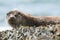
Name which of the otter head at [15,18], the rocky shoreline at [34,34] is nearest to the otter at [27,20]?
the otter head at [15,18]

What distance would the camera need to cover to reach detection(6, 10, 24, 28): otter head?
11.4 m

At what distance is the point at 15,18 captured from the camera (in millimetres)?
11867

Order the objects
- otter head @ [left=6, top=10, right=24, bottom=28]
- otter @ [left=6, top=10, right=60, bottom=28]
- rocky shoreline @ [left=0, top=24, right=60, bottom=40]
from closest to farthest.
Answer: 1. rocky shoreline @ [left=0, top=24, right=60, bottom=40]
2. otter @ [left=6, top=10, right=60, bottom=28]
3. otter head @ [left=6, top=10, right=24, bottom=28]

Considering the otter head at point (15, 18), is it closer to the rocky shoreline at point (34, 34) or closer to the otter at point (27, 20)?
the otter at point (27, 20)

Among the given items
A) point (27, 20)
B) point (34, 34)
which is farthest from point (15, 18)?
point (34, 34)

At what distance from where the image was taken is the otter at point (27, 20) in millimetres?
10950

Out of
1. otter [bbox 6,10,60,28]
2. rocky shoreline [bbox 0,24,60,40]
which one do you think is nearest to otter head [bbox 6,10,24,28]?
otter [bbox 6,10,60,28]

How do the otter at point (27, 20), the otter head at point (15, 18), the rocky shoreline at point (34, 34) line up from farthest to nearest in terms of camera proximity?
the otter head at point (15, 18) → the otter at point (27, 20) → the rocky shoreline at point (34, 34)

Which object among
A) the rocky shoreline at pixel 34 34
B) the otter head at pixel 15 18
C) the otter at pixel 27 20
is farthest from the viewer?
the otter head at pixel 15 18

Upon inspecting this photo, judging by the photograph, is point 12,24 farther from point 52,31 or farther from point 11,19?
point 52,31

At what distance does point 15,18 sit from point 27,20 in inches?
30.6

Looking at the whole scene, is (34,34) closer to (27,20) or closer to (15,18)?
(27,20)

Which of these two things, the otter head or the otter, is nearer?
the otter

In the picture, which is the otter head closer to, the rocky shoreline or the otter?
the otter
